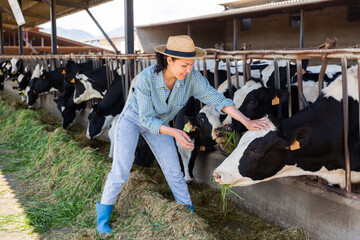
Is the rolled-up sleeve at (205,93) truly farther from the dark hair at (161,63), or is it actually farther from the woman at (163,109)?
the dark hair at (161,63)

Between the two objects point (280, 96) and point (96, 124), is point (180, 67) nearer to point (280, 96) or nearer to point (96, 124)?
point (280, 96)

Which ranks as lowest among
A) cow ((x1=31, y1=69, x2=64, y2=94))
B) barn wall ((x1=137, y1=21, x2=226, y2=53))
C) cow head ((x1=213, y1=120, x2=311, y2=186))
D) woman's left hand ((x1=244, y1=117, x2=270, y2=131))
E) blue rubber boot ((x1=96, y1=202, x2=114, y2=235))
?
blue rubber boot ((x1=96, y1=202, x2=114, y2=235))

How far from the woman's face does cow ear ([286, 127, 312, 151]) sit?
916 mm

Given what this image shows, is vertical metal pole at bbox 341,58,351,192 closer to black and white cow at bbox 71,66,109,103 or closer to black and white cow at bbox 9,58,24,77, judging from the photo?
black and white cow at bbox 71,66,109,103

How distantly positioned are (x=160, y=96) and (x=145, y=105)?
0.59ft

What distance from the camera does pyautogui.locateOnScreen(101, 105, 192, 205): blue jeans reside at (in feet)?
10.2

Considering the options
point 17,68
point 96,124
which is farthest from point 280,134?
point 17,68

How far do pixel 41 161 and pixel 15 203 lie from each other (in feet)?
4.52

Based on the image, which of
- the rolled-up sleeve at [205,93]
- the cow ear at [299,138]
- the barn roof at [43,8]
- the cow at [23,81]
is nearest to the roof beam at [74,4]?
the barn roof at [43,8]

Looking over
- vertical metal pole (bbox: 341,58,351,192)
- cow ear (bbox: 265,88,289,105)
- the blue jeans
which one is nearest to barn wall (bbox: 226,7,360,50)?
cow ear (bbox: 265,88,289,105)

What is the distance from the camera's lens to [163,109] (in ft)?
10.1

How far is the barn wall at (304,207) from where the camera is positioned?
2.92m

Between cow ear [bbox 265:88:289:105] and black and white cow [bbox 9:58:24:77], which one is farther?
black and white cow [bbox 9:58:24:77]

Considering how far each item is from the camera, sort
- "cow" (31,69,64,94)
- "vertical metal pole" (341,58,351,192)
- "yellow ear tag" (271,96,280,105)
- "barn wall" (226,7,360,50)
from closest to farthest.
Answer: "vertical metal pole" (341,58,351,192), "yellow ear tag" (271,96,280,105), "cow" (31,69,64,94), "barn wall" (226,7,360,50)
